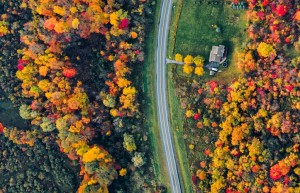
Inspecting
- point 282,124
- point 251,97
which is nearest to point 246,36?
point 251,97

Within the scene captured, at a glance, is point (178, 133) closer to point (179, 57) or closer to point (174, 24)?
point (179, 57)

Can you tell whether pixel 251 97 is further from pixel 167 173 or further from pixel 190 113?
pixel 167 173

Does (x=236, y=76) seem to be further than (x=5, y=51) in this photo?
No

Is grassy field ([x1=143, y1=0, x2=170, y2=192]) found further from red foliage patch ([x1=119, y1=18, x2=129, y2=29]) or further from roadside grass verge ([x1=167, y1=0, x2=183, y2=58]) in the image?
red foliage patch ([x1=119, y1=18, x2=129, y2=29])

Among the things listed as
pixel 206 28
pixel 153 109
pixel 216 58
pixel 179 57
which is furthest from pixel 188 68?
pixel 153 109

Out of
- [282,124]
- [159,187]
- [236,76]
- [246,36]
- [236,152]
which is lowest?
[159,187]

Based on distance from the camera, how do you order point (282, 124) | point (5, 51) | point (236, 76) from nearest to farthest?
point (282, 124), point (236, 76), point (5, 51)

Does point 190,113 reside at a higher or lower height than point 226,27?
lower
